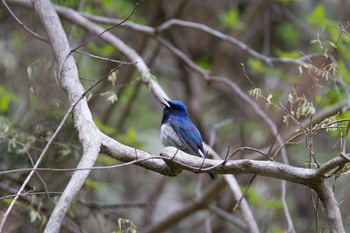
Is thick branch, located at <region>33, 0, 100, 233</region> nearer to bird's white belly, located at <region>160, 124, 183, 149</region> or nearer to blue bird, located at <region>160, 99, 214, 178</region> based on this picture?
blue bird, located at <region>160, 99, 214, 178</region>

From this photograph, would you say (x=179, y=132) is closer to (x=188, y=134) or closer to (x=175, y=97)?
(x=188, y=134)

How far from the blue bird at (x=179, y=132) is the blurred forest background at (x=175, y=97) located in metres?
0.58

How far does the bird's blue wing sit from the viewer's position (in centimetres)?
532

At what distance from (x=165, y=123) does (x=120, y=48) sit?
83 centimetres

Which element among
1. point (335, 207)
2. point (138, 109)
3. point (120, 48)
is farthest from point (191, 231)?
point (335, 207)

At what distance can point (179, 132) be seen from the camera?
5516 millimetres

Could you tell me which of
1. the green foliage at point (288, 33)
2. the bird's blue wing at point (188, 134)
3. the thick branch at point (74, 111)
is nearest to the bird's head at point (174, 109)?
the bird's blue wing at point (188, 134)

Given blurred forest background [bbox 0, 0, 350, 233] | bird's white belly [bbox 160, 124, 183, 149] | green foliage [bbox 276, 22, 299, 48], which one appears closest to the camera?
blurred forest background [bbox 0, 0, 350, 233]

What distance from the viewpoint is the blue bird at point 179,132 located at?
535cm

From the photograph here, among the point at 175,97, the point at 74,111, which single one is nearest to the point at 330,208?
the point at 74,111

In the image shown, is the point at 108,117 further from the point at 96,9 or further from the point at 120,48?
the point at 120,48

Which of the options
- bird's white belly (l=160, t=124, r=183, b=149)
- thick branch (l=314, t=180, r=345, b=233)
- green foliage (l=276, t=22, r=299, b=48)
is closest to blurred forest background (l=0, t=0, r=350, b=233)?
green foliage (l=276, t=22, r=299, b=48)

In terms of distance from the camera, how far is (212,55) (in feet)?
31.2

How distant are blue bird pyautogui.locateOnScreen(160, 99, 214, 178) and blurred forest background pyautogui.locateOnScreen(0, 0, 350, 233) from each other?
58 centimetres
